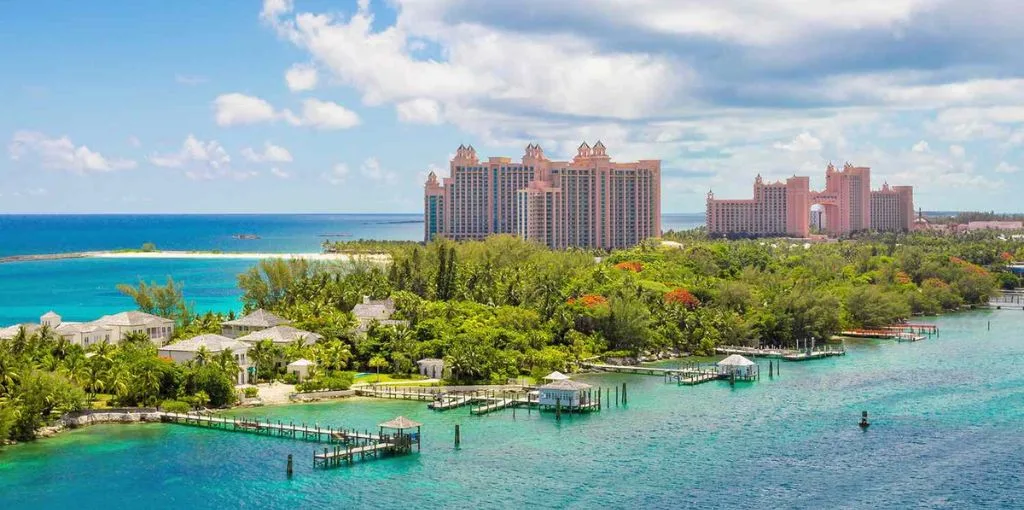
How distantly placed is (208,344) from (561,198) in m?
108

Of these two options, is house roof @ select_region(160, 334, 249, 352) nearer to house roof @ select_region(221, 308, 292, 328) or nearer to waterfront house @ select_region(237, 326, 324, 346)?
waterfront house @ select_region(237, 326, 324, 346)

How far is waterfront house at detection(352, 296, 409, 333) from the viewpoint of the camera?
6749 centimetres

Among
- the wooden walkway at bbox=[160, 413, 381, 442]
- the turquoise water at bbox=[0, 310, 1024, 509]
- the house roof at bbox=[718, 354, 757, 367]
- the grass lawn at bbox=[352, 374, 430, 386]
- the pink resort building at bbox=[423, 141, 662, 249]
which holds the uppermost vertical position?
the pink resort building at bbox=[423, 141, 662, 249]

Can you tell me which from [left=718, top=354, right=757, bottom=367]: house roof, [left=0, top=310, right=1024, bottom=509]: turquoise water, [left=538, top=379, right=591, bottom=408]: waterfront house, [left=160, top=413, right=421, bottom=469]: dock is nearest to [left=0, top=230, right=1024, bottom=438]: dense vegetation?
[left=160, top=413, right=421, bottom=469]: dock

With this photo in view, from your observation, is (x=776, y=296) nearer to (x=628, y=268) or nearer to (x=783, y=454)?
(x=628, y=268)

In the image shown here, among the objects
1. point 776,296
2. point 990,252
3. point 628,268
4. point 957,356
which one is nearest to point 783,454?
point 957,356

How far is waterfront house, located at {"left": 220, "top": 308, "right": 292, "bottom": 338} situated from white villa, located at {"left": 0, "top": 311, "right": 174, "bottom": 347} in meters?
3.60

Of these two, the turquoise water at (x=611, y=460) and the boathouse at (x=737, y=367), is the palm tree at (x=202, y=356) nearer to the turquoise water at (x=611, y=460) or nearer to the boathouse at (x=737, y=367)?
the turquoise water at (x=611, y=460)

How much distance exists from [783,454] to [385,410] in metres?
19.2

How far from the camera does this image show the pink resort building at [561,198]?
525ft

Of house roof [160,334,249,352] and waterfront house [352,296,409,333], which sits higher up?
waterfront house [352,296,409,333]

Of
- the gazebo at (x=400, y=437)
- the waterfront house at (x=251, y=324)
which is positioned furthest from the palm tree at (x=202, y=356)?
the gazebo at (x=400, y=437)

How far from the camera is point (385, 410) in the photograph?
52.3 meters

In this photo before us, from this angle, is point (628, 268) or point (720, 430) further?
point (628, 268)
